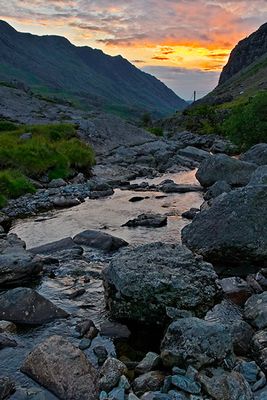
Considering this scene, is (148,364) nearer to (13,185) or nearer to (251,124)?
(13,185)

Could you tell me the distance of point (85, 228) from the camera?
31219 mm

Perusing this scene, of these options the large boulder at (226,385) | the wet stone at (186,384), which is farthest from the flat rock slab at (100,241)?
the large boulder at (226,385)

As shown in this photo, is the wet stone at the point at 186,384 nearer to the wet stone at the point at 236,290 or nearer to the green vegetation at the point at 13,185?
the wet stone at the point at 236,290

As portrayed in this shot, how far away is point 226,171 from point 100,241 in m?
22.2

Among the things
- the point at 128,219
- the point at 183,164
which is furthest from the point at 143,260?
the point at 183,164

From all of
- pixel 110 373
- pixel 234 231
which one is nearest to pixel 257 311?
pixel 110 373

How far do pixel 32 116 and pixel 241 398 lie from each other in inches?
3441

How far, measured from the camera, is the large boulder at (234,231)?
69.2 ft

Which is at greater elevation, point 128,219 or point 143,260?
point 143,260

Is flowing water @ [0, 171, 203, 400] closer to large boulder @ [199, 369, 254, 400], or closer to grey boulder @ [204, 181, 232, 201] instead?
grey boulder @ [204, 181, 232, 201]

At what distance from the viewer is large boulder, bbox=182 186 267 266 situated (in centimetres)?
2108

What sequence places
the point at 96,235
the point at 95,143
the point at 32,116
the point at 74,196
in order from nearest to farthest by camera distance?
the point at 96,235
the point at 74,196
the point at 95,143
the point at 32,116

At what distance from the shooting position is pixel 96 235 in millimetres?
26781

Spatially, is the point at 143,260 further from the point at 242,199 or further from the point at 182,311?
the point at 242,199
